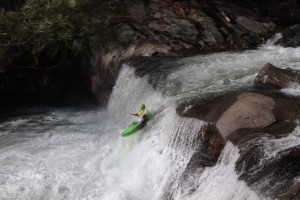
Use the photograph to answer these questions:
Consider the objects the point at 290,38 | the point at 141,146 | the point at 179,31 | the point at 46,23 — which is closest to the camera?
the point at 141,146

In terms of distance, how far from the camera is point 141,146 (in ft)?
26.8

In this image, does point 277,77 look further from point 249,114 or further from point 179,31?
point 179,31

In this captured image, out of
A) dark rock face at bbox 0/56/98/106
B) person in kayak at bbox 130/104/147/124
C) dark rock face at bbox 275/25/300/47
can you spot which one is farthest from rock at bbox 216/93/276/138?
dark rock face at bbox 0/56/98/106

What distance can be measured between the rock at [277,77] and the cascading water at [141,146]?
1.03 ft

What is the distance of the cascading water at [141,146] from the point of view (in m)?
6.46

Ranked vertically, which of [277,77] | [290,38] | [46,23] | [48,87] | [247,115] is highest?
[46,23]

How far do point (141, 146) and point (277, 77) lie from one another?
302cm

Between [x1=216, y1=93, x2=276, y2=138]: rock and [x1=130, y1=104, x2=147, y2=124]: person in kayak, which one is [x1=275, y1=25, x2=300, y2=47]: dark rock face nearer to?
[x1=216, y1=93, x2=276, y2=138]: rock

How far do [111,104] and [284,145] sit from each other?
7.01m

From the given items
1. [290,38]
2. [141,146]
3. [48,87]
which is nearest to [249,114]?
Answer: [141,146]

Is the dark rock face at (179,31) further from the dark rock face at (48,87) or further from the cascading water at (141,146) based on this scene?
the dark rock face at (48,87)

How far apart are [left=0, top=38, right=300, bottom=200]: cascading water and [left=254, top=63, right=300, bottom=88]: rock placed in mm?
315

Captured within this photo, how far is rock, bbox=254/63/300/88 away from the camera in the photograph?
8.13 metres

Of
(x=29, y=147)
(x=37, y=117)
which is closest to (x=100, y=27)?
(x=37, y=117)
